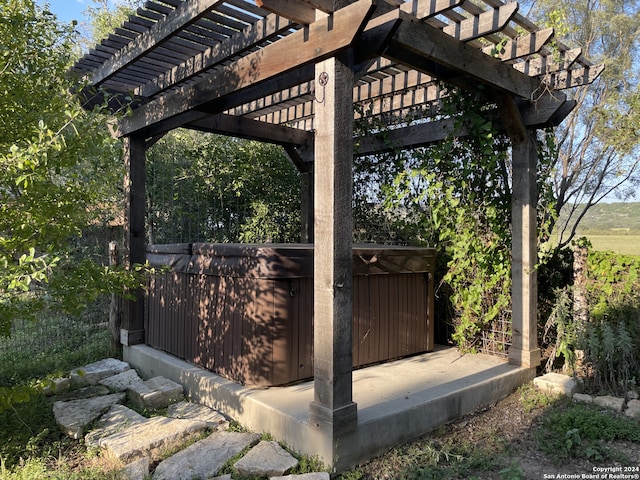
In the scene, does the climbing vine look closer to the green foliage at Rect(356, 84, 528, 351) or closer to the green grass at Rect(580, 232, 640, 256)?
the green foliage at Rect(356, 84, 528, 351)

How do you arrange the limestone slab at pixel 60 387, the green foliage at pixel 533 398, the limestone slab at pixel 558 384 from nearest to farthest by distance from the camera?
the green foliage at pixel 533 398
the limestone slab at pixel 558 384
the limestone slab at pixel 60 387

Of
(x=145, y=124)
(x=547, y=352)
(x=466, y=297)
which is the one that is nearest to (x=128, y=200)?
(x=145, y=124)

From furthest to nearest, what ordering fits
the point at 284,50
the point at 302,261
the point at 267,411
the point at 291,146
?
1. the point at 291,146
2. the point at 302,261
3. the point at 267,411
4. the point at 284,50

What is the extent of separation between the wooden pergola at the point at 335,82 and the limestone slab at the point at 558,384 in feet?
0.50

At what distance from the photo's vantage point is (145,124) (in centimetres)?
417

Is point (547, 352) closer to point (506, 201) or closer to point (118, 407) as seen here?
point (506, 201)

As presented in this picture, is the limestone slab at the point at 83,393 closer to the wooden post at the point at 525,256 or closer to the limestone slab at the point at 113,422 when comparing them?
the limestone slab at the point at 113,422

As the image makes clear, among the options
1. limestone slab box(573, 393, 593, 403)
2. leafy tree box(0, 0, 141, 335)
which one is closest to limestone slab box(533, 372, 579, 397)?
limestone slab box(573, 393, 593, 403)

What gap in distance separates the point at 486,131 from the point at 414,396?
228cm

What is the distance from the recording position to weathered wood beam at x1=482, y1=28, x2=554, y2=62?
123 inches

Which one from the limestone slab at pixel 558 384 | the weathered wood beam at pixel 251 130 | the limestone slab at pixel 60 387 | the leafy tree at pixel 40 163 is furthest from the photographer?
the weathered wood beam at pixel 251 130

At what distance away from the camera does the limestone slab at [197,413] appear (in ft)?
10.6

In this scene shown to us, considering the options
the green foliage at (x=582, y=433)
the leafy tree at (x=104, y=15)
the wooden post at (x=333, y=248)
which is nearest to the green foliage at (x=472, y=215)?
the green foliage at (x=582, y=433)

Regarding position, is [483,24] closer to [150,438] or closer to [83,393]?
[150,438]
